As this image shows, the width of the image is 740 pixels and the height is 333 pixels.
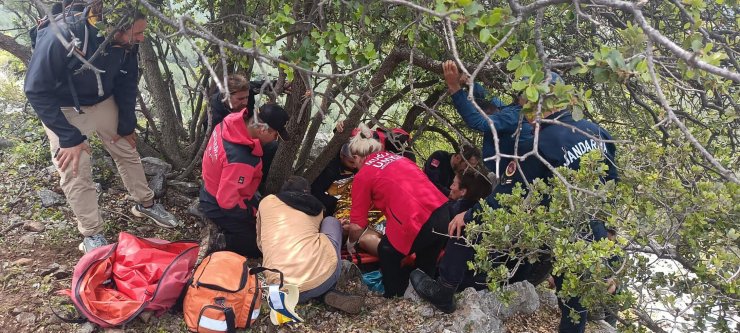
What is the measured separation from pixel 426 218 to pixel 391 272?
63cm

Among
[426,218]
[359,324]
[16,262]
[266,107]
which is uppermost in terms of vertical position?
[266,107]

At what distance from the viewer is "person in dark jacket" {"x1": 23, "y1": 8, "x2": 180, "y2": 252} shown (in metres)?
3.24

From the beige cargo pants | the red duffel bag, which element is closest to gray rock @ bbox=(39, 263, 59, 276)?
the beige cargo pants

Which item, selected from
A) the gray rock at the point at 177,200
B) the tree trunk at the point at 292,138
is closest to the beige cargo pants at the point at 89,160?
the gray rock at the point at 177,200

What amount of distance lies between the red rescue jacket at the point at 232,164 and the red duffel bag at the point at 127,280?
57cm

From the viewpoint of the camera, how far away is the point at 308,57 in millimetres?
2689

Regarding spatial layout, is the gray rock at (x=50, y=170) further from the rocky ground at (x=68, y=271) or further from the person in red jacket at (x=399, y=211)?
the person in red jacket at (x=399, y=211)

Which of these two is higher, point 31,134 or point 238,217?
point 31,134

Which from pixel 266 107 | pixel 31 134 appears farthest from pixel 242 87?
pixel 31 134

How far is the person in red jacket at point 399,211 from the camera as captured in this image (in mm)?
3730

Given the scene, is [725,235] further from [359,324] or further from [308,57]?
[359,324]

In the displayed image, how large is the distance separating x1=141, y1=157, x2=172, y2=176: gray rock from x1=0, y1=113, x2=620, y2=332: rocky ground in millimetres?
42

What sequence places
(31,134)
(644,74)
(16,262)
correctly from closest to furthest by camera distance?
(644,74) → (16,262) → (31,134)

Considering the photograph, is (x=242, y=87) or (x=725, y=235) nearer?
(x=725, y=235)
